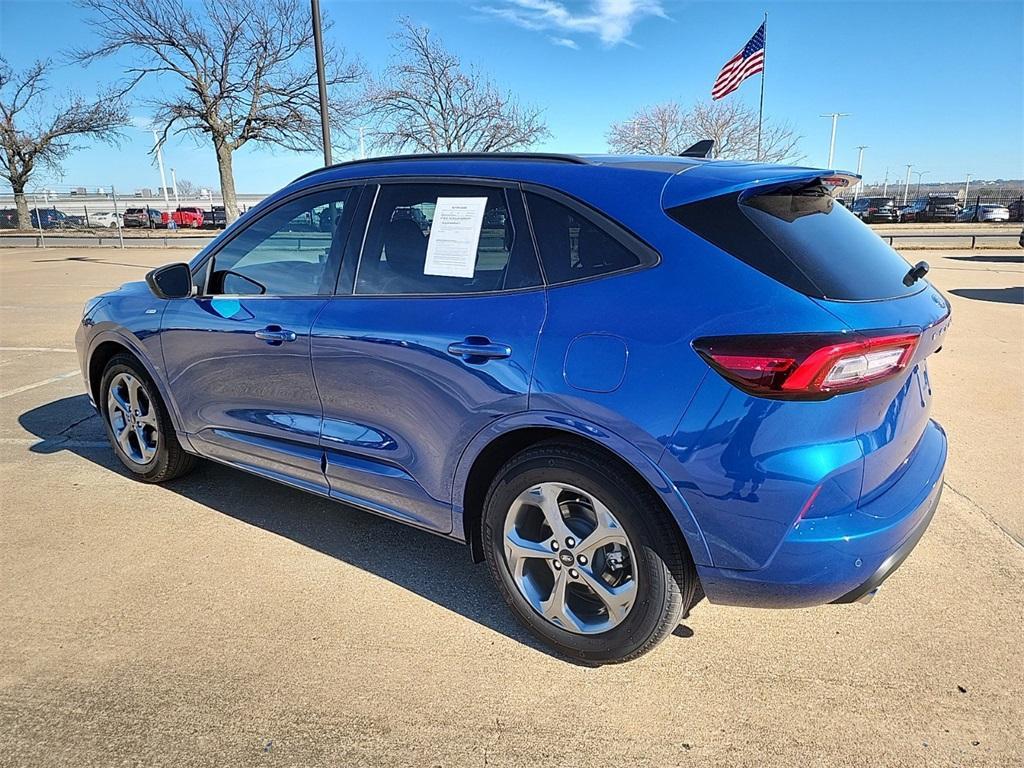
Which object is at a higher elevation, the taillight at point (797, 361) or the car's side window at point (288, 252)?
the car's side window at point (288, 252)

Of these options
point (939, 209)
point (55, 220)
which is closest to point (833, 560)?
point (939, 209)

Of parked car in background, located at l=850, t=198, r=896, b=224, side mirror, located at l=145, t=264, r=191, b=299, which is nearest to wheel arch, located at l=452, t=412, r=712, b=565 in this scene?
side mirror, located at l=145, t=264, r=191, b=299

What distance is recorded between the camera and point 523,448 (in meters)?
2.49

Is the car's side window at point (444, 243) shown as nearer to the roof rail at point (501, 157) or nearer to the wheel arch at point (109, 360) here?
the roof rail at point (501, 157)

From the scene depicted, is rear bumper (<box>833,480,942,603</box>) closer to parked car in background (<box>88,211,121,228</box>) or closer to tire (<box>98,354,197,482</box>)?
tire (<box>98,354,197,482</box>)

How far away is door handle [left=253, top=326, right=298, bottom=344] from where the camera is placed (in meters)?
3.03

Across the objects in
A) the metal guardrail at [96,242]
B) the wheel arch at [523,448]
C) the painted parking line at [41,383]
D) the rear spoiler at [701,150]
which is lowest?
the painted parking line at [41,383]

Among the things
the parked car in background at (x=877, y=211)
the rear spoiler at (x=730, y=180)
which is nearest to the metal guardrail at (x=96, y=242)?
the rear spoiler at (x=730, y=180)

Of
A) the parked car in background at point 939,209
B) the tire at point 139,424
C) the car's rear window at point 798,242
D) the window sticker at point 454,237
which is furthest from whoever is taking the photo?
the parked car in background at point 939,209

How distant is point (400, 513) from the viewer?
290 centimetres

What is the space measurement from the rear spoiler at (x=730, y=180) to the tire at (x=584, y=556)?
0.91 meters

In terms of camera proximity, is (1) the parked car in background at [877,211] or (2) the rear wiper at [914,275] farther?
(1) the parked car in background at [877,211]

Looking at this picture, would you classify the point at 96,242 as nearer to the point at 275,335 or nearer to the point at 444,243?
the point at 275,335

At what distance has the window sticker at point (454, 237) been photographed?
2.60 metres
